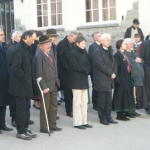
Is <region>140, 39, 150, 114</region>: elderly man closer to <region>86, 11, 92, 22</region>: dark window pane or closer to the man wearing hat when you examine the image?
the man wearing hat

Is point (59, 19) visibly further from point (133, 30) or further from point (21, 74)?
point (21, 74)

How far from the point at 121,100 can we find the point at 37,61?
227cm

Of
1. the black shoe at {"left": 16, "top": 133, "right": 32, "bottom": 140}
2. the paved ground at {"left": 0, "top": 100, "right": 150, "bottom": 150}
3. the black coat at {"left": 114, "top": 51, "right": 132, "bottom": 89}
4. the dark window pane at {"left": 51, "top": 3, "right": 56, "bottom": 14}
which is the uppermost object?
the dark window pane at {"left": 51, "top": 3, "right": 56, "bottom": 14}

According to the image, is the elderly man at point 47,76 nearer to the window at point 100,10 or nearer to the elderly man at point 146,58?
the elderly man at point 146,58

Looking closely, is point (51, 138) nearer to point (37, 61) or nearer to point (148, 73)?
point (37, 61)

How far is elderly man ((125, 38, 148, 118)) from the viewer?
332 inches

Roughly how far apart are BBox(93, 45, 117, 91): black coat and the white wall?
639 cm

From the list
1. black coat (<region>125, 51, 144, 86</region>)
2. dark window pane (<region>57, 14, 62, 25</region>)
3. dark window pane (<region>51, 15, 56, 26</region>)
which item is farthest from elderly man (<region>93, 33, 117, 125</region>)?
dark window pane (<region>51, 15, 56, 26</region>)

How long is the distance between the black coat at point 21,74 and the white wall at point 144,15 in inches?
312

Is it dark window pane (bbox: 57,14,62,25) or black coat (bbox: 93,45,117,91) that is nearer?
black coat (bbox: 93,45,117,91)

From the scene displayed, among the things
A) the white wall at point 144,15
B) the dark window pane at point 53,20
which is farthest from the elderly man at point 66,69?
the dark window pane at point 53,20

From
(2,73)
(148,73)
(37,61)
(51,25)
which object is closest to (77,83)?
(37,61)

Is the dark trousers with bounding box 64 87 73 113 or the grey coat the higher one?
the grey coat

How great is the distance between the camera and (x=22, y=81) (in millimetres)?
6594
